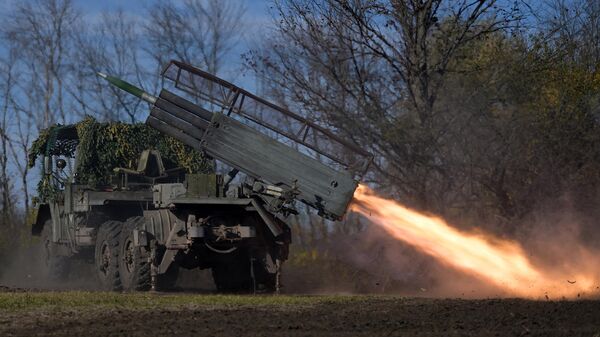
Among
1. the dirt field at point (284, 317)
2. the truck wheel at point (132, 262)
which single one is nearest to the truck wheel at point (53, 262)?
the truck wheel at point (132, 262)

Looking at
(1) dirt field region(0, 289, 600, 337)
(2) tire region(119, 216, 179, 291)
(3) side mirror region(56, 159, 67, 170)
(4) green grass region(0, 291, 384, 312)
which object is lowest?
(1) dirt field region(0, 289, 600, 337)

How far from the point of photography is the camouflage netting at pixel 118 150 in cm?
2173

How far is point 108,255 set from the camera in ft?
65.9

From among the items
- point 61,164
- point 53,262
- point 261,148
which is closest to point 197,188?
point 261,148

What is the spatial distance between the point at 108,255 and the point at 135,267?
67.9 inches

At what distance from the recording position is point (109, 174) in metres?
22.0

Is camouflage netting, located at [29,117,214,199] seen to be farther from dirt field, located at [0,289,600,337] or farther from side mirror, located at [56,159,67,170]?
dirt field, located at [0,289,600,337]

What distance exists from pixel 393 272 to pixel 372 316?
10570 mm

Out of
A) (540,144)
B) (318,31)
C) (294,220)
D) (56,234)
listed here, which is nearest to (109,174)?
(56,234)

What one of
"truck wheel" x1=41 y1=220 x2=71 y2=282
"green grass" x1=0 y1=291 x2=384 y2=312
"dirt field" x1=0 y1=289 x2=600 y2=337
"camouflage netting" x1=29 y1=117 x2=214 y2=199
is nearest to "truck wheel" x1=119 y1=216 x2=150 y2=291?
"green grass" x1=0 y1=291 x2=384 y2=312

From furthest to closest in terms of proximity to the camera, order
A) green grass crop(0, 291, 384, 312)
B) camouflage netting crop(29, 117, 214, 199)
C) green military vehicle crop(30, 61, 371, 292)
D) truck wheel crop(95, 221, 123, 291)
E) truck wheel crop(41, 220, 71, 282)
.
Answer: truck wheel crop(41, 220, 71, 282), camouflage netting crop(29, 117, 214, 199), truck wheel crop(95, 221, 123, 291), green military vehicle crop(30, 61, 371, 292), green grass crop(0, 291, 384, 312)

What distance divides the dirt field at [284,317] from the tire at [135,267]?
2.10 m

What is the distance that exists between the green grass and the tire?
155 cm

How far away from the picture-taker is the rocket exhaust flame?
19094 millimetres
